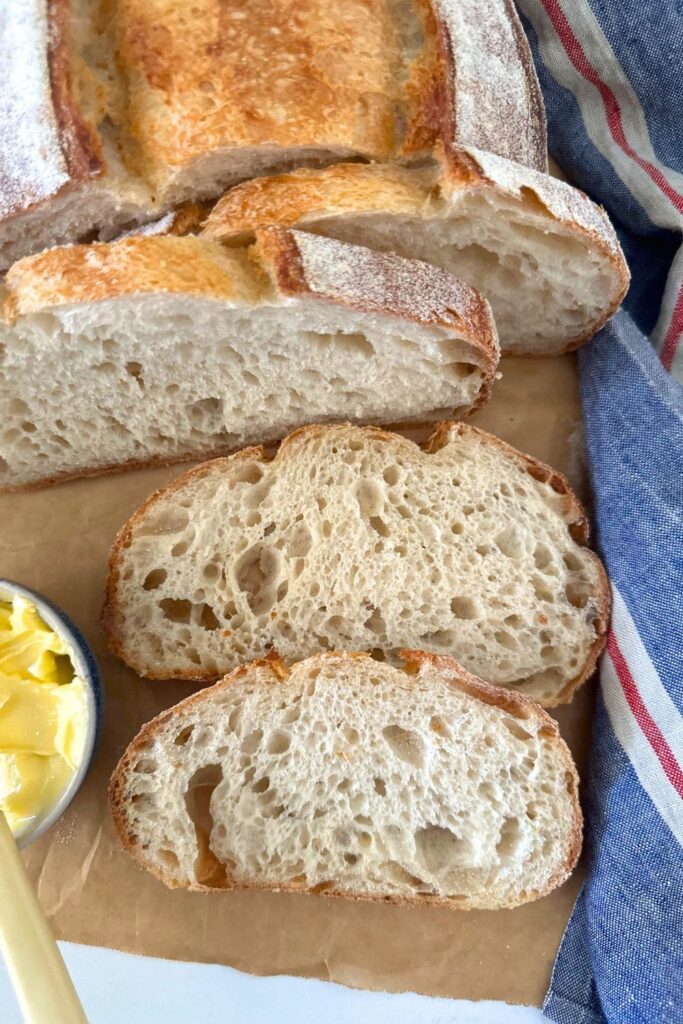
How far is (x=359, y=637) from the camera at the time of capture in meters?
2.24

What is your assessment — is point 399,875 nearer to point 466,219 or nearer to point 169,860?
point 169,860

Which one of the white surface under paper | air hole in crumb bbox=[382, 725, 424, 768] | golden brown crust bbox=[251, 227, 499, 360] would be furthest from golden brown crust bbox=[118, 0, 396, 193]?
the white surface under paper

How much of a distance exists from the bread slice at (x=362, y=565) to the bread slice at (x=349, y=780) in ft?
0.46

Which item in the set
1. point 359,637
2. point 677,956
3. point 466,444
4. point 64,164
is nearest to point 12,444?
point 64,164

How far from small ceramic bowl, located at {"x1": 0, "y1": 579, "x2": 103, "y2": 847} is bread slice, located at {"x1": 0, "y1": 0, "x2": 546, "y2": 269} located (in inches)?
33.6

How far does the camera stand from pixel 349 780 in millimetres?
2127

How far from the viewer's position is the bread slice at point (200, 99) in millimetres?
2090

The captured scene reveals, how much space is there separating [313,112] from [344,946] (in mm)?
2052

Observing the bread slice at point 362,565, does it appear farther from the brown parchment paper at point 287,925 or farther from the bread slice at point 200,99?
the bread slice at point 200,99

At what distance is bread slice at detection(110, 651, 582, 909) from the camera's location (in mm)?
2127

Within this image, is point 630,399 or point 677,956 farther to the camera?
point 630,399

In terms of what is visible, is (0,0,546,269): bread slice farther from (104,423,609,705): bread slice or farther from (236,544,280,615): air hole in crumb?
(236,544,280,615): air hole in crumb

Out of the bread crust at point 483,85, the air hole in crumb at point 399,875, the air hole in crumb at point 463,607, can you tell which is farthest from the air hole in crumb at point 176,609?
the bread crust at point 483,85

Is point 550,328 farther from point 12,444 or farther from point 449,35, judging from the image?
point 12,444
